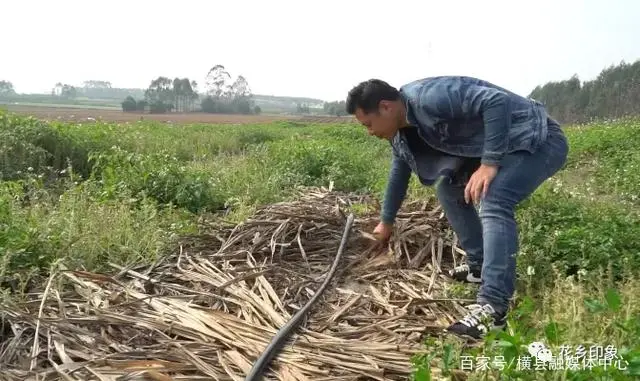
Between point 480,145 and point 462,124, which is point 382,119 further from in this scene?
point 480,145

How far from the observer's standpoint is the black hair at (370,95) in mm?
2895

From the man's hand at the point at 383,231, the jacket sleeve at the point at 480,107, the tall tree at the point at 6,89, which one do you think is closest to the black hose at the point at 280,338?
the man's hand at the point at 383,231

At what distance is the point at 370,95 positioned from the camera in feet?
9.48

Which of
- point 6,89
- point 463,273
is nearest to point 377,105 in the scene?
point 463,273

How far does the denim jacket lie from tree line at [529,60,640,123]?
28174mm

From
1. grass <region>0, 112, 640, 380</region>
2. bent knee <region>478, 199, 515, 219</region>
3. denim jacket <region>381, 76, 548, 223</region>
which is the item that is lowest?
grass <region>0, 112, 640, 380</region>

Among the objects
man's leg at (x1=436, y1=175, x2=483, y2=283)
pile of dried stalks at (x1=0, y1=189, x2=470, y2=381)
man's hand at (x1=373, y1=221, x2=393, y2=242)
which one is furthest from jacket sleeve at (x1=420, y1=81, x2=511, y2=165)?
man's hand at (x1=373, y1=221, x2=393, y2=242)

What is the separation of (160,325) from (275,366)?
609 millimetres

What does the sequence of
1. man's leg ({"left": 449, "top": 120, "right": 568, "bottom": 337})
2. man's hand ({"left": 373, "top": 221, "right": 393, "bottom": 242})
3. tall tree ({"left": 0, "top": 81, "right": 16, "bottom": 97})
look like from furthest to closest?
tall tree ({"left": 0, "top": 81, "right": 16, "bottom": 97}) → man's hand ({"left": 373, "top": 221, "right": 393, "bottom": 242}) → man's leg ({"left": 449, "top": 120, "right": 568, "bottom": 337})

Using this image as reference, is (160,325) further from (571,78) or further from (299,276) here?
(571,78)

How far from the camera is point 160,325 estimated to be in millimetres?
2670

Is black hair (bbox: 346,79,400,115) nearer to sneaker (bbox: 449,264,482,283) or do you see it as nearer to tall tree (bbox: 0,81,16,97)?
sneaker (bbox: 449,264,482,283)

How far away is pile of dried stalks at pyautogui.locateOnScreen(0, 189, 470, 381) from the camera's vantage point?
2373 millimetres

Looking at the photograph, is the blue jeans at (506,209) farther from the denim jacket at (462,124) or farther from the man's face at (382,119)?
the man's face at (382,119)
